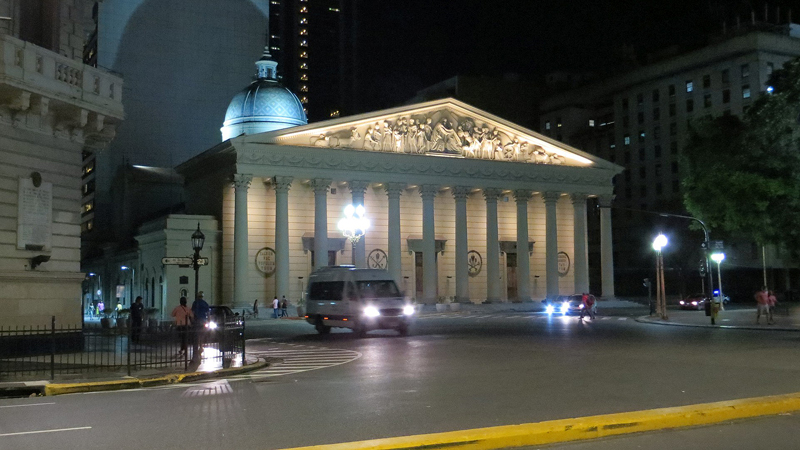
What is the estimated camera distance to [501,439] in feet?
34.5

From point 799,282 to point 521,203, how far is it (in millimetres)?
34324

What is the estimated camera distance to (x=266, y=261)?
6281cm

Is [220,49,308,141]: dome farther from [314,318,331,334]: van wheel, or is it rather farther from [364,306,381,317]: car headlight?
[364,306,381,317]: car headlight

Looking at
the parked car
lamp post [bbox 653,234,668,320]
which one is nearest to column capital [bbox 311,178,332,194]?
lamp post [bbox 653,234,668,320]

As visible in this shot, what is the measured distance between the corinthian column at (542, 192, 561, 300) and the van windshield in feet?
120

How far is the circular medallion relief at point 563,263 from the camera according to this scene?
247ft

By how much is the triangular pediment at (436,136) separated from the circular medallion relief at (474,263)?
8823mm

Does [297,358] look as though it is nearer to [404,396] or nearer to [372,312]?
[372,312]

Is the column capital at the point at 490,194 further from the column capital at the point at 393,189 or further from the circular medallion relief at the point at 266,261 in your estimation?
the circular medallion relief at the point at 266,261

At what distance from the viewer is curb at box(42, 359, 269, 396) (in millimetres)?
16906

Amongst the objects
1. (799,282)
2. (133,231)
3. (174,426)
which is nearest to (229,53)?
(133,231)

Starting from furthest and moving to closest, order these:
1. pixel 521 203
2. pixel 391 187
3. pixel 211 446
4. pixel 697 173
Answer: pixel 521 203 → pixel 391 187 → pixel 697 173 → pixel 211 446

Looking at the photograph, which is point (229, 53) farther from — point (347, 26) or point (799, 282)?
point (347, 26)

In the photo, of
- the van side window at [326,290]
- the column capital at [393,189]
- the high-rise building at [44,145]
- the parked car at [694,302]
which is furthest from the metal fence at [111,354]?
the parked car at [694,302]
